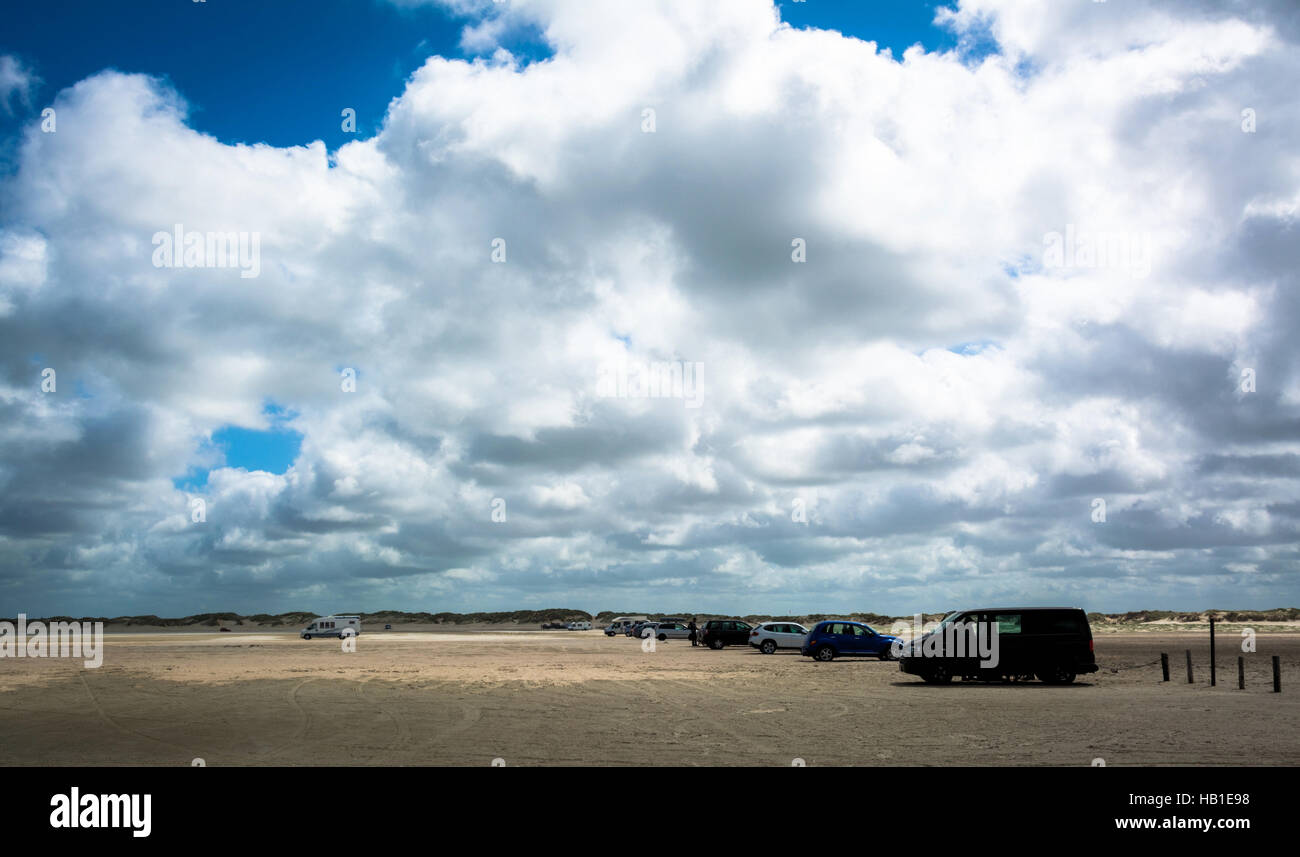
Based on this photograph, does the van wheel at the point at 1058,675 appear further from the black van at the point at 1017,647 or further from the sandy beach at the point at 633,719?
the sandy beach at the point at 633,719

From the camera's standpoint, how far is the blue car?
38.6 meters

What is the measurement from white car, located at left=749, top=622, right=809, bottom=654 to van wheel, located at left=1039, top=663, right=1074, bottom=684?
19.5 meters

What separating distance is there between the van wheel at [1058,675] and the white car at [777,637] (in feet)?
64.1

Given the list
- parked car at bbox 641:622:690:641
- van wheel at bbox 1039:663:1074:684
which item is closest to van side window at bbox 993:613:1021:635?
van wheel at bbox 1039:663:1074:684

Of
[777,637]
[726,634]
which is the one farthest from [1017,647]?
[726,634]

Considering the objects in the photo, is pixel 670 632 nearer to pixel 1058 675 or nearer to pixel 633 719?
pixel 1058 675

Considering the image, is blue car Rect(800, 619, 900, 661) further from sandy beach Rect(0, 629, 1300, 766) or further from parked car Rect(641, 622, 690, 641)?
parked car Rect(641, 622, 690, 641)

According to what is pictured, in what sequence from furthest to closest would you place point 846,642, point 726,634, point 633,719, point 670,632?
point 670,632, point 726,634, point 846,642, point 633,719

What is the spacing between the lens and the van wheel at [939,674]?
27.6m

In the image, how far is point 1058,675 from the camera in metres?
27.5

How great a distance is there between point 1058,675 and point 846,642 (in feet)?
39.9
